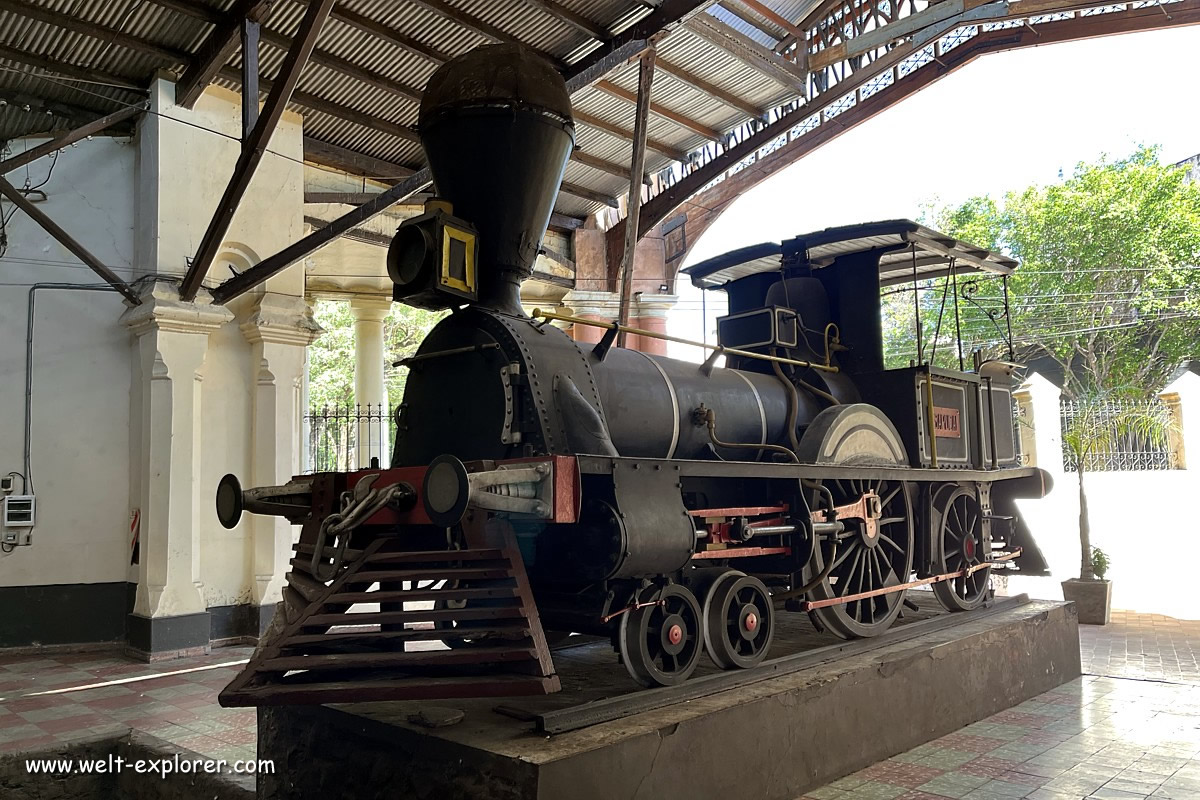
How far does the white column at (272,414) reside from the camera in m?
8.38

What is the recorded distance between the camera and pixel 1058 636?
249 inches

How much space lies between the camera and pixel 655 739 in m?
3.38

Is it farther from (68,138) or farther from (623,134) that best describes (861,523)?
(68,138)

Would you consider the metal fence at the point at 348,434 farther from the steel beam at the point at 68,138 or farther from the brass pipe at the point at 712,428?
the brass pipe at the point at 712,428

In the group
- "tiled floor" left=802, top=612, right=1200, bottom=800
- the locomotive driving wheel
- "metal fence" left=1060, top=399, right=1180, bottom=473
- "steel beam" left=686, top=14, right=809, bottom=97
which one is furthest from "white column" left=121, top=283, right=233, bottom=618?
"metal fence" left=1060, top=399, right=1180, bottom=473

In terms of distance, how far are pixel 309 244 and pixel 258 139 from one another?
98 cm

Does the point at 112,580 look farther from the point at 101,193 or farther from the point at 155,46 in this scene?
the point at 155,46

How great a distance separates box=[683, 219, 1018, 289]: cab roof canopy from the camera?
593 centimetres

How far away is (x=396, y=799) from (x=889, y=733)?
8.77 feet

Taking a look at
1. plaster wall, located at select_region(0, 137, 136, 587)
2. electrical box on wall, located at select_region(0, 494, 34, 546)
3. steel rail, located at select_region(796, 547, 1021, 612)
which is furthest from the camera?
plaster wall, located at select_region(0, 137, 136, 587)

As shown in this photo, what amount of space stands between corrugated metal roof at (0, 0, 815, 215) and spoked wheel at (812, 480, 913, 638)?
4.97 m

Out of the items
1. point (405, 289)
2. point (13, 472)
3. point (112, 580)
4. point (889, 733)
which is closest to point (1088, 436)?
point (889, 733)

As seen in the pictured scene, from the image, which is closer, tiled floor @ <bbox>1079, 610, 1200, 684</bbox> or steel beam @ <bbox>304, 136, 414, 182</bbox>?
tiled floor @ <bbox>1079, 610, 1200, 684</bbox>

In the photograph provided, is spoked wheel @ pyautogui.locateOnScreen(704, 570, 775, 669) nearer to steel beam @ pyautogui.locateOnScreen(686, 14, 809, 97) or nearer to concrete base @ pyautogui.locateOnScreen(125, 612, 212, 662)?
concrete base @ pyautogui.locateOnScreen(125, 612, 212, 662)
